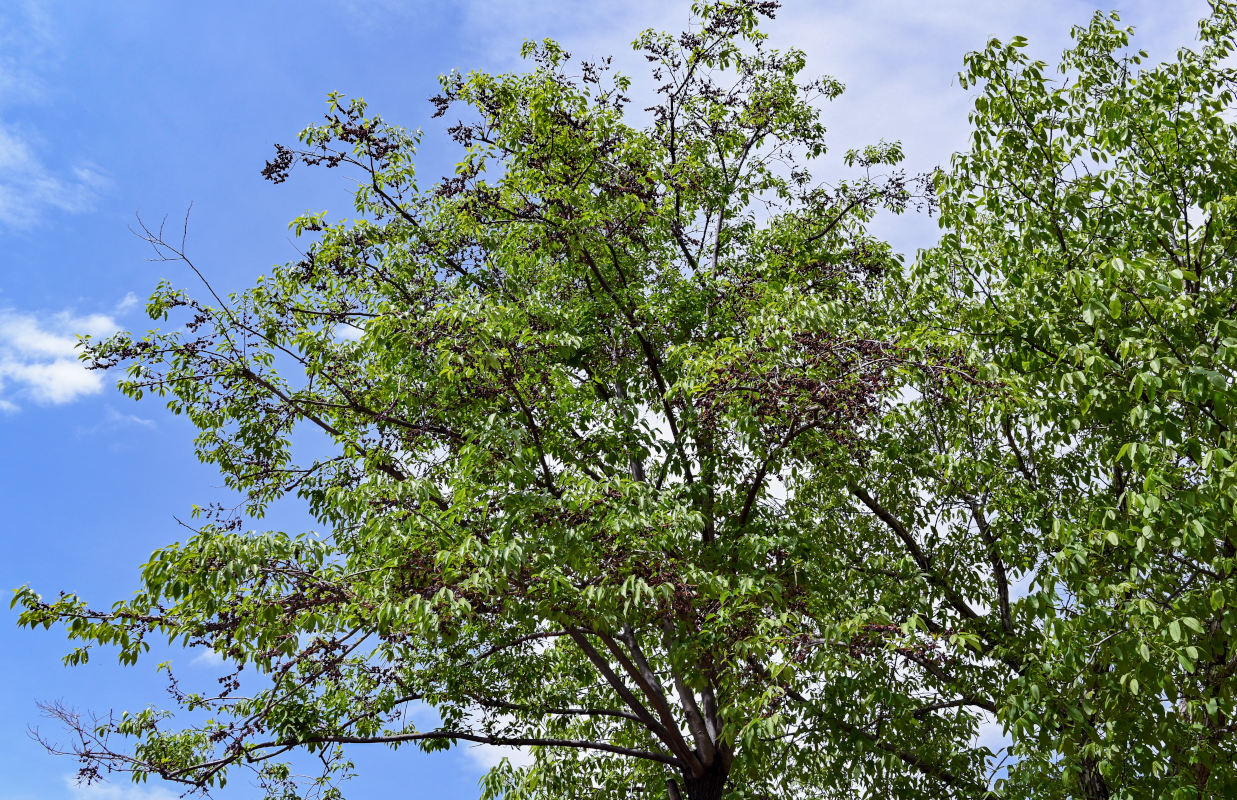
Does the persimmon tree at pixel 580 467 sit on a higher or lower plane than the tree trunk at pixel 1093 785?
higher

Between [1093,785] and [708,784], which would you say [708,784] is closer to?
[708,784]

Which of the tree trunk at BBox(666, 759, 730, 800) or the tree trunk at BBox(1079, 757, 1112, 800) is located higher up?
the tree trunk at BBox(666, 759, 730, 800)

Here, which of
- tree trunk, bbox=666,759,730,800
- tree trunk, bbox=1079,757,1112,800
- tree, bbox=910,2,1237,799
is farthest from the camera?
tree trunk, bbox=666,759,730,800

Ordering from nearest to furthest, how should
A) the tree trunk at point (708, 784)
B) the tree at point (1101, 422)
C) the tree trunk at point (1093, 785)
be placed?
the tree at point (1101, 422) → the tree trunk at point (1093, 785) → the tree trunk at point (708, 784)

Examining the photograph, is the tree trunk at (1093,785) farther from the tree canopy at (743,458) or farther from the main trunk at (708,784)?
the main trunk at (708,784)

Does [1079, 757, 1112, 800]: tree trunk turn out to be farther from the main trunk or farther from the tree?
the main trunk

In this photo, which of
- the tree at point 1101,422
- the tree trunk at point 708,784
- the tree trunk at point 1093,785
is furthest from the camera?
the tree trunk at point 708,784

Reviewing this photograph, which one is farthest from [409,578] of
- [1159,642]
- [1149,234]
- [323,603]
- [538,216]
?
[1149,234]

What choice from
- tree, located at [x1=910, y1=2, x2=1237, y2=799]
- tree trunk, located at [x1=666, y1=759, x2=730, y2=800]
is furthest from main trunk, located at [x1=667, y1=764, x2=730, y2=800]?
tree, located at [x1=910, y1=2, x2=1237, y2=799]

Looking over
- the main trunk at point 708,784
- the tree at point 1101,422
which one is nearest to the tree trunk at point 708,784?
the main trunk at point 708,784

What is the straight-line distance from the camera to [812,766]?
420 inches

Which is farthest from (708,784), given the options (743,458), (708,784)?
(743,458)

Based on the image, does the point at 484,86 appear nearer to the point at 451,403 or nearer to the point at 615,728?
the point at 451,403

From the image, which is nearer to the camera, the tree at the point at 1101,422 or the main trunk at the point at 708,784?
the tree at the point at 1101,422
